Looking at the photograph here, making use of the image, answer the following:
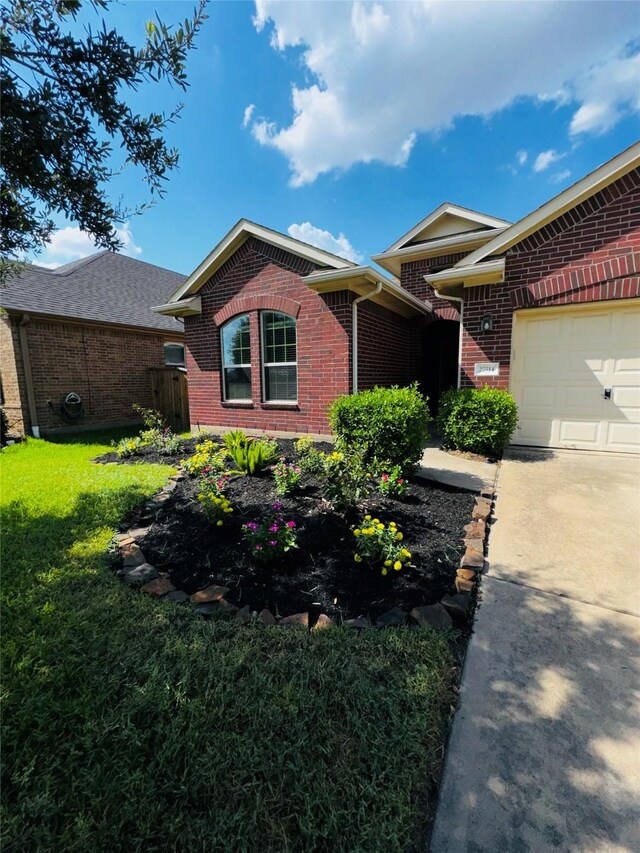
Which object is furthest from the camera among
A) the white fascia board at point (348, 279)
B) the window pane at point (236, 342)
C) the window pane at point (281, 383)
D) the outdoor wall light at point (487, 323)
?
the window pane at point (236, 342)

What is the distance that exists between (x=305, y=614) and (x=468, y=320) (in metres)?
6.51

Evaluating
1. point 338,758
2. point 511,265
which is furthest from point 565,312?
point 338,758

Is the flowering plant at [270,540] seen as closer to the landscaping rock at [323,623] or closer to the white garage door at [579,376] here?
the landscaping rock at [323,623]

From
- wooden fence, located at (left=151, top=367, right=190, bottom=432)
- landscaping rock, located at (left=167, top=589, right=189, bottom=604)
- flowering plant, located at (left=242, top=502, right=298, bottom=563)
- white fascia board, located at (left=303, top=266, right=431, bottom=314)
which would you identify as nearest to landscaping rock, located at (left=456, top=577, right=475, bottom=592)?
flowering plant, located at (left=242, top=502, right=298, bottom=563)

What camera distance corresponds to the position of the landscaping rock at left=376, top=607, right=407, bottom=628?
7.78ft

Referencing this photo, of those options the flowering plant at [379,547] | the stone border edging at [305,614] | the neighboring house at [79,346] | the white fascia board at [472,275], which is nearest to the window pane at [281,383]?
the white fascia board at [472,275]

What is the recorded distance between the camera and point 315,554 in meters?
3.27

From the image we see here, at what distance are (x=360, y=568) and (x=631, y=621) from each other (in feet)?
6.10

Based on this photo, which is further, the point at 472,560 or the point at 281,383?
the point at 281,383

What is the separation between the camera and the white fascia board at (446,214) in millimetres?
9961

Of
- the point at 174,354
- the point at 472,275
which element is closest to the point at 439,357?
the point at 472,275

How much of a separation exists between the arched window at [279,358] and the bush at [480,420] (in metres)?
3.39

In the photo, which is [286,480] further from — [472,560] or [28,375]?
[28,375]

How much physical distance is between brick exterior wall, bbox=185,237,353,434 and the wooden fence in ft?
9.94
